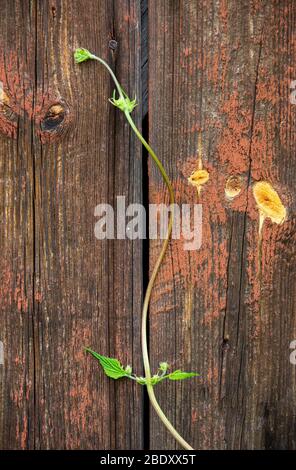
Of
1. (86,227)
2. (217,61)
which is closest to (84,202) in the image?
(86,227)

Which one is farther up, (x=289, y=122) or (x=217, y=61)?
(x=217, y=61)

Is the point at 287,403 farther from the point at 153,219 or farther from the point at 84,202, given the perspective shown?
the point at 84,202

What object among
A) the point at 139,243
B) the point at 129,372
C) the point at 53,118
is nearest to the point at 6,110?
the point at 53,118

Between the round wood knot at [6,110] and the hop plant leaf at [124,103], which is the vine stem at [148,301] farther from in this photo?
the round wood knot at [6,110]

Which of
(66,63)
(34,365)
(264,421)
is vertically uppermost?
(66,63)

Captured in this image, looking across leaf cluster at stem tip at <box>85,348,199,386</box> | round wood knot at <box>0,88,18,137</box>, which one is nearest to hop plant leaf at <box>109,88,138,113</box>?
round wood knot at <box>0,88,18,137</box>

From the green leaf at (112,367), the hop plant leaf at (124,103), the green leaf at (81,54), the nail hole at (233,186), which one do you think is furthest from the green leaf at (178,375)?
the green leaf at (81,54)
